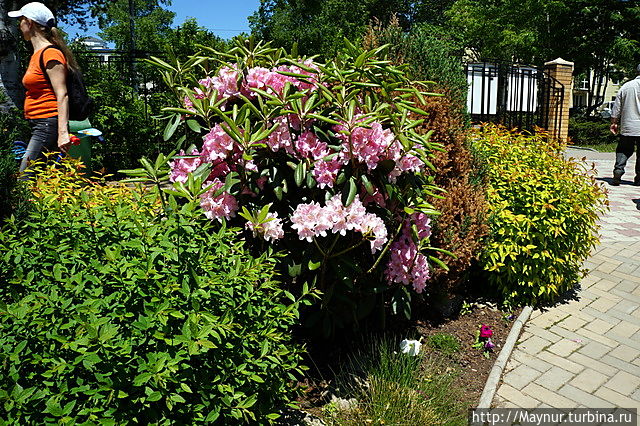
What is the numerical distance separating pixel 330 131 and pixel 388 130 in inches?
12.9

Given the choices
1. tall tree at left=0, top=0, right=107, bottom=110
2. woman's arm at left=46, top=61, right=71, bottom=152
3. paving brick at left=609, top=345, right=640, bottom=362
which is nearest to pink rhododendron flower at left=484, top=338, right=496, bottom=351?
paving brick at left=609, top=345, right=640, bottom=362

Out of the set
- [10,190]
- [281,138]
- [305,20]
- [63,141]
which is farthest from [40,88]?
[305,20]

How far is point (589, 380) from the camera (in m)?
3.69

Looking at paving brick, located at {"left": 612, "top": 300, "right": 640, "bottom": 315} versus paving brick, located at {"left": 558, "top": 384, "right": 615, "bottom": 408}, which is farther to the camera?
paving brick, located at {"left": 612, "top": 300, "right": 640, "bottom": 315}

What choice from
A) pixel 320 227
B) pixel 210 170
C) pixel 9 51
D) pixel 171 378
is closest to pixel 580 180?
pixel 320 227

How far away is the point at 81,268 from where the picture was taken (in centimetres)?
242

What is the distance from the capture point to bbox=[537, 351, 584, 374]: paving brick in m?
3.84

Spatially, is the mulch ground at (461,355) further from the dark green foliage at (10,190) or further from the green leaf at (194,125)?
the dark green foliage at (10,190)

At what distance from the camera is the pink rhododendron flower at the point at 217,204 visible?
308 cm

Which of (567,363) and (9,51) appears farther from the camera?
(9,51)

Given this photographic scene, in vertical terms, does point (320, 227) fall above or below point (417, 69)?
below

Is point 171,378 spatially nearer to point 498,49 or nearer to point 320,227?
point 320,227

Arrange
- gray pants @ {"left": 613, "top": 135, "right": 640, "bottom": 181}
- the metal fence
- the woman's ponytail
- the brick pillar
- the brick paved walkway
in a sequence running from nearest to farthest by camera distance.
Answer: the brick paved walkway, the woman's ponytail, gray pants @ {"left": 613, "top": 135, "right": 640, "bottom": 181}, the metal fence, the brick pillar

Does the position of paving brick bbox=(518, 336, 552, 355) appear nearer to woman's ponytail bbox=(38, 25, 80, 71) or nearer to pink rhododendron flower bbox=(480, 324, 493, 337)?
pink rhododendron flower bbox=(480, 324, 493, 337)
